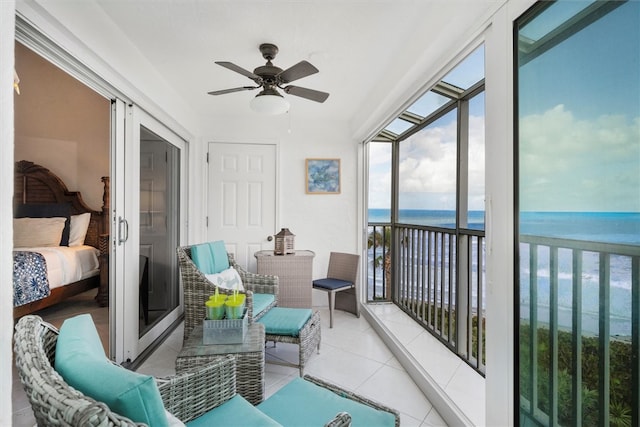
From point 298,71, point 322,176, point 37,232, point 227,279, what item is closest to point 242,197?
point 322,176

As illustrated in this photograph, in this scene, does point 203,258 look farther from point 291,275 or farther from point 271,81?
point 271,81

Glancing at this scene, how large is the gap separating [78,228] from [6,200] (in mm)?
1364

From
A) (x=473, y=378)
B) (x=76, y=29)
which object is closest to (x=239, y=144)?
(x=76, y=29)

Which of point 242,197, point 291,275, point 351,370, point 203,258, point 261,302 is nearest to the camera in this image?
point 351,370

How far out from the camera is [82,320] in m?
0.95

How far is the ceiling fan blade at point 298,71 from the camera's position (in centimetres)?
182

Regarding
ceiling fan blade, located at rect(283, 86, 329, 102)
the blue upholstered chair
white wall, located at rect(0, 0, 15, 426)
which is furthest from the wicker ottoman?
ceiling fan blade, located at rect(283, 86, 329, 102)

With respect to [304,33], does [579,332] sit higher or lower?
lower

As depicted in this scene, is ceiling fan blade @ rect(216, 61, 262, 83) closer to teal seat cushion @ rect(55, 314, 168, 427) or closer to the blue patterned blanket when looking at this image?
the blue patterned blanket

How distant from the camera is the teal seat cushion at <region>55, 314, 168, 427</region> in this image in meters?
0.64

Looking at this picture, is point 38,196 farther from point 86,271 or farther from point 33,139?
point 86,271

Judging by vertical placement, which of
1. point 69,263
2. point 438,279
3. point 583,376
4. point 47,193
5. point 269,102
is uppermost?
point 269,102

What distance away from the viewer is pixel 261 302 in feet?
8.33

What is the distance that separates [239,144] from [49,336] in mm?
3216
